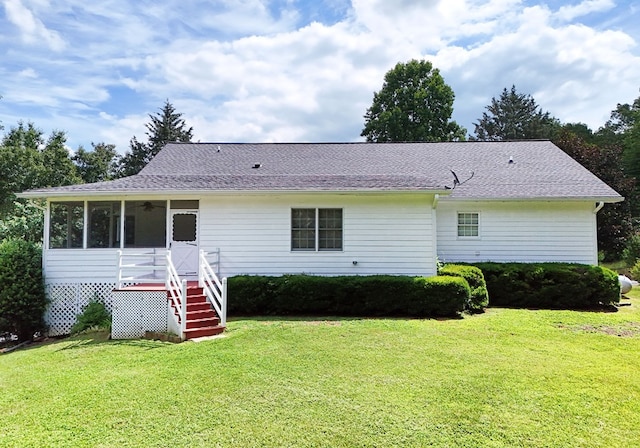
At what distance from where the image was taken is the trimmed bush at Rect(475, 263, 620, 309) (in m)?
10.6

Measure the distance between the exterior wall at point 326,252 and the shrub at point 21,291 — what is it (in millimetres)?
4144

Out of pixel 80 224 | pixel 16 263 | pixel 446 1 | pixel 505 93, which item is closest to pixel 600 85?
pixel 446 1

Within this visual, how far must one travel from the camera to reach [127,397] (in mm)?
4586

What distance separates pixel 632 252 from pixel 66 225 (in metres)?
23.2

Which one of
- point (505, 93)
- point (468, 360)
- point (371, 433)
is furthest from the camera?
point (505, 93)

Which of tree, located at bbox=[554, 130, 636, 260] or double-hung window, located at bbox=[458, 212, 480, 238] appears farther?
tree, located at bbox=[554, 130, 636, 260]

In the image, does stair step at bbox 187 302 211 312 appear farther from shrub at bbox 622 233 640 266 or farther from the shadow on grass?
shrub at bbox 622 233 640 266

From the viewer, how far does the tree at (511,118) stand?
4375 cm

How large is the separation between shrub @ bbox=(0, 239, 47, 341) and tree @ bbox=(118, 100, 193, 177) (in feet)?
89.9

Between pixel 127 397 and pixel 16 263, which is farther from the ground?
pixel 16 263

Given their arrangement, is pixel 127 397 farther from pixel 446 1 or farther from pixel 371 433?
pixel 446 1

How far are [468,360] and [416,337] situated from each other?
4.89ft

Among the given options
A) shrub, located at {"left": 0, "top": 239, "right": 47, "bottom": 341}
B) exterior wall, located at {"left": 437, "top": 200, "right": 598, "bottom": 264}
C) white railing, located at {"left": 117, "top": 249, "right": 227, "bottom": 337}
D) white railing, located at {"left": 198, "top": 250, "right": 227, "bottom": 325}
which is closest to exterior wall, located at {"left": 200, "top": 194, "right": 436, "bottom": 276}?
white railing, located at {"left": 117, "top": 249, "right": 227, "bottom": 337}

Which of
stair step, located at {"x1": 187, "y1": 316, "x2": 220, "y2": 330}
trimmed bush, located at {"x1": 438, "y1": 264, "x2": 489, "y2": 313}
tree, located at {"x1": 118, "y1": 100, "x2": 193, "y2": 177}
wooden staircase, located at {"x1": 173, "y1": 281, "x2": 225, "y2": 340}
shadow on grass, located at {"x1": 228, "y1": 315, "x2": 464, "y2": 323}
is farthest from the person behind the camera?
tree, located at {"x1": 118, "y1": 100, "x2": 193, "y2": 177}
